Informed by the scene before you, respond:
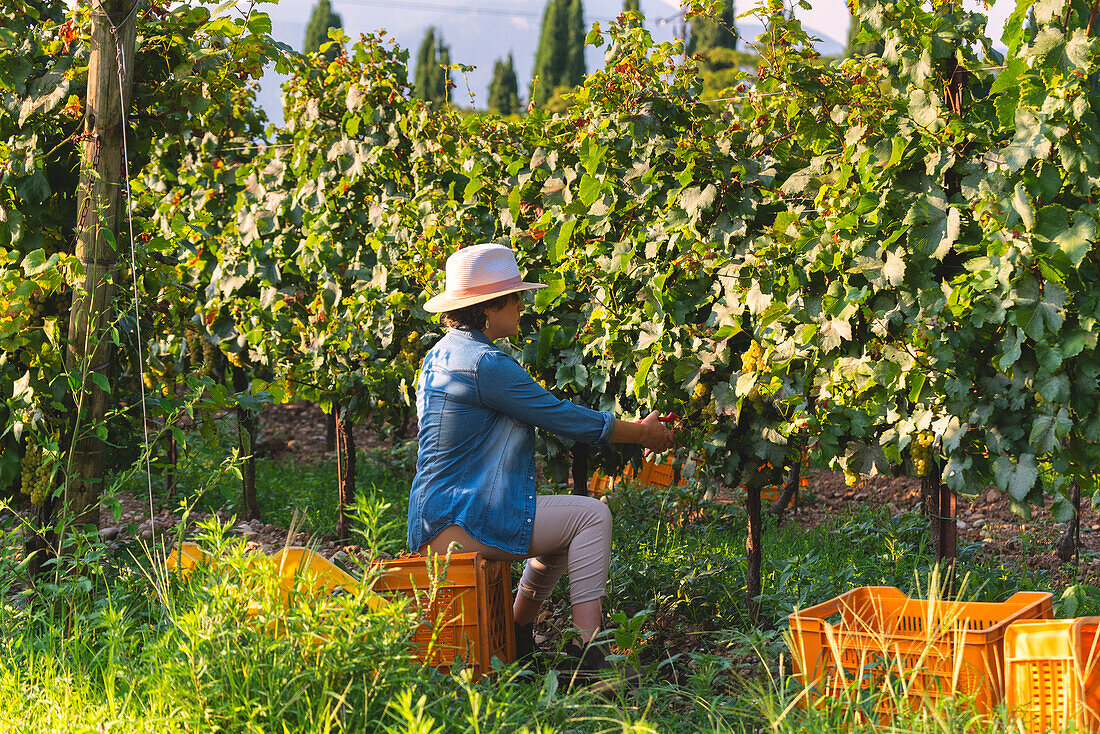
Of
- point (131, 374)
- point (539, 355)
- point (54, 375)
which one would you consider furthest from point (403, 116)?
point (54, 375)

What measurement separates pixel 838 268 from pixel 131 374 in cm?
274

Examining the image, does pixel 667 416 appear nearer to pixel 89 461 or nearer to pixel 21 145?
pixel 89 461

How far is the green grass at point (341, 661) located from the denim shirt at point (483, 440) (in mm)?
313

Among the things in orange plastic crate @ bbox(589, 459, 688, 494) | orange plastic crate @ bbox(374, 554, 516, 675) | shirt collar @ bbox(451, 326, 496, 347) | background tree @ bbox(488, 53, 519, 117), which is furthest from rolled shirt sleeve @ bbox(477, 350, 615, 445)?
background tree @ bbox(488, 53, 519, 117)

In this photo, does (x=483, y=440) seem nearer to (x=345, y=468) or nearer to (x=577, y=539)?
(x=577, y=539)

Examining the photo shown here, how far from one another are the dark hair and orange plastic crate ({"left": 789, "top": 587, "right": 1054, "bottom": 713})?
1359 mm

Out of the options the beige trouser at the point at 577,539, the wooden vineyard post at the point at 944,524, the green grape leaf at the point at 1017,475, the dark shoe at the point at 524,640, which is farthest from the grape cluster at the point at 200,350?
the green grape leaf at the point at 1017,475

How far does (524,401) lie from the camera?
300 centimetres

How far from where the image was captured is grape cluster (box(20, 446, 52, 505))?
3375 millimetres

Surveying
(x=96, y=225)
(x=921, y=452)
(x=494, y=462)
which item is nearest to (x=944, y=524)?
(x=921, y=452)

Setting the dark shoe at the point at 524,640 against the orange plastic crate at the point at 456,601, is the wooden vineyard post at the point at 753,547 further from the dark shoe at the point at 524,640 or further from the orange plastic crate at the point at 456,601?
the orange plastic crate at the point at 456,601

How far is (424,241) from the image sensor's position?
4965mm

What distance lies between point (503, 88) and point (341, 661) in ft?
108

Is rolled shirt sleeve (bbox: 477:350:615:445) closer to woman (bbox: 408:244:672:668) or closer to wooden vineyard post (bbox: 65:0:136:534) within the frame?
woman (bbox: 408:244:672:668)
